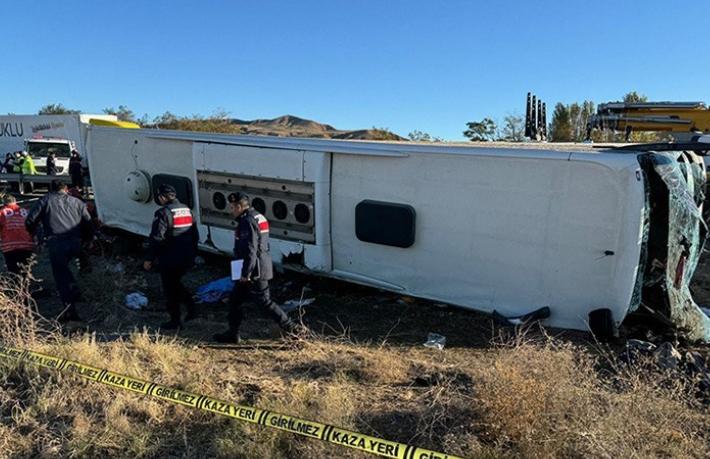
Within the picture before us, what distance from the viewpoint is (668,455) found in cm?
312

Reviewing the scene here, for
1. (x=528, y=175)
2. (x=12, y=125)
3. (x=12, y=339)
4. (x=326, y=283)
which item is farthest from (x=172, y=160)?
(x=12, y=125)

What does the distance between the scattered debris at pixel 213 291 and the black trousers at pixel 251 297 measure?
1.43 meters

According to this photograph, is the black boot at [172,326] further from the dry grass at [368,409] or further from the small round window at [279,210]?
the small round window at [279,210]

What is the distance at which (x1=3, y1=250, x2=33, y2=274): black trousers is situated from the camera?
6852 mm

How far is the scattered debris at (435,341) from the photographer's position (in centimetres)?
547

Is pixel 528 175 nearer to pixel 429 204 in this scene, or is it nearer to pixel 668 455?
pixel 429 204

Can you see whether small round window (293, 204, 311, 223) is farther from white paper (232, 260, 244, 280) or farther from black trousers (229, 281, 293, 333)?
white paper (232, 260, 244, 280)

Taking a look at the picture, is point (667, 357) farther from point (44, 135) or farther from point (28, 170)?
point (44, 135)

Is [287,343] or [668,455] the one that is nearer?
[668,455]

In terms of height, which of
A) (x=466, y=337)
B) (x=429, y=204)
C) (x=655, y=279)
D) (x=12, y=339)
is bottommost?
(x=466, y=337)

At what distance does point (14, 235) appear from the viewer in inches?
267

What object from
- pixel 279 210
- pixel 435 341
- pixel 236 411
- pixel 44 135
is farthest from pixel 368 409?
pixel 44 135

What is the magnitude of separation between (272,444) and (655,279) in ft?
13.2

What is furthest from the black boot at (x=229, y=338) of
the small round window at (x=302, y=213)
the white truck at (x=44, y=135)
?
the white truck at (x=44, y=135)
